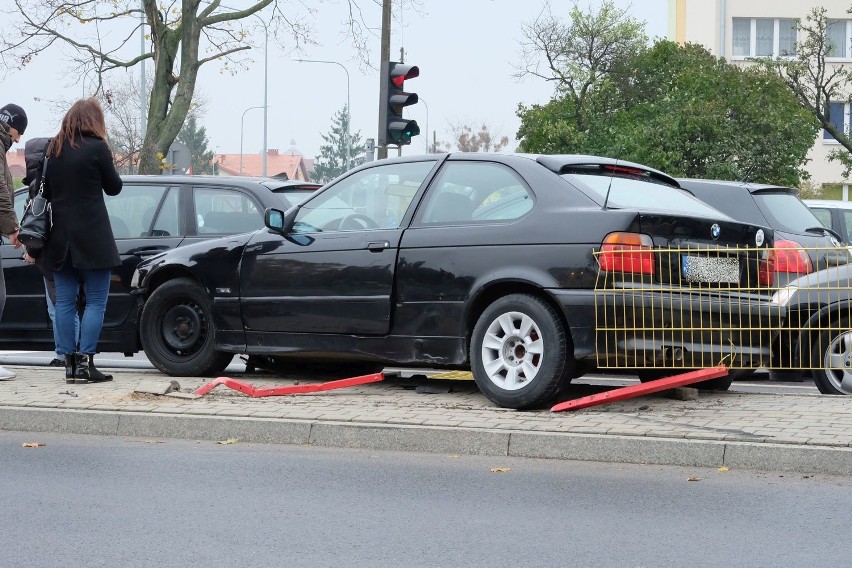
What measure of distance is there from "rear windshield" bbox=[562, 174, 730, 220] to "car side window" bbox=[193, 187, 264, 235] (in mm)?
3405

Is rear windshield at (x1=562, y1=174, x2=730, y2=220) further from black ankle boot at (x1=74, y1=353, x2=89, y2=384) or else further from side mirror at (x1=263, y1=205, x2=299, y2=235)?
black ankle boot at (x1=74, y1=353, x2=89, y2=384)

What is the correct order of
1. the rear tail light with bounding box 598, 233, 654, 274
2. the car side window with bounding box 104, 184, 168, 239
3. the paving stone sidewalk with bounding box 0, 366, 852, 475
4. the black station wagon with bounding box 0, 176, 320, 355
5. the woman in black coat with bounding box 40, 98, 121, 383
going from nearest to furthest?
the paving stone sidewalk with bounding box 0, 366, 852, 475 < the rear tail light with bounding box 598, 233, 654, 274 < the woman in black coat with bounding box 40, 98, 121, 383 < the black station wagon with bounding box 0, 176, 320, 355 < the car side window with bounding box 104, 184, 168, 239

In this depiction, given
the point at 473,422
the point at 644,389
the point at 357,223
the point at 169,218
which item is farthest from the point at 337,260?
the point at 169,218

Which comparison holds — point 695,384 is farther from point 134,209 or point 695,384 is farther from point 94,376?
point 134,209

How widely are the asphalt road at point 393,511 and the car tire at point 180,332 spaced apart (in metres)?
2.39

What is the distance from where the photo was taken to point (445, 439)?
714 centimetres

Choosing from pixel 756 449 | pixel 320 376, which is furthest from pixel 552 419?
pixel 320 376

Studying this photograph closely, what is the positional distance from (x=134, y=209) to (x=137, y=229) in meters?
0.19

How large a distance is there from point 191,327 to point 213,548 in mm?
4882

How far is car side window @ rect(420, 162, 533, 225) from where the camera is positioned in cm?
811

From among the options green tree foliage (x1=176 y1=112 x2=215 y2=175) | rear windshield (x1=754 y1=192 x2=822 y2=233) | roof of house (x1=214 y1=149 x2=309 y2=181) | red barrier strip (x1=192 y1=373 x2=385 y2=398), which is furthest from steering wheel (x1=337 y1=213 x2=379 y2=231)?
roof of house (x1=214 y1=149 x2=309 y2=181)

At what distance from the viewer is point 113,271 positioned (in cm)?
1060

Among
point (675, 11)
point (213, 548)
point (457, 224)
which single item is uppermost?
point (675, 11)

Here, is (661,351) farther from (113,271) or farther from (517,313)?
(113,271)
